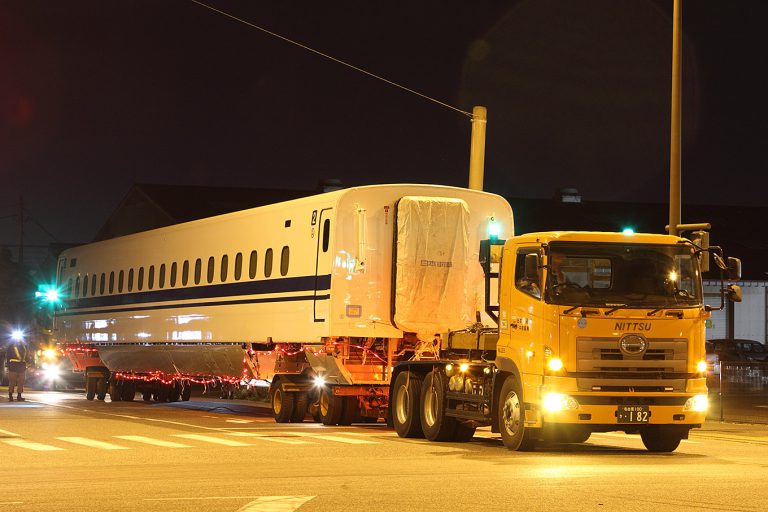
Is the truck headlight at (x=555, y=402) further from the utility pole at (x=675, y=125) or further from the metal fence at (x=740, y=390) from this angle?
the metal fence at (x=740, y=390)

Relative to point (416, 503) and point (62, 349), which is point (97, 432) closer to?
point (416, 503)

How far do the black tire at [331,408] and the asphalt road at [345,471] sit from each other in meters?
0.76

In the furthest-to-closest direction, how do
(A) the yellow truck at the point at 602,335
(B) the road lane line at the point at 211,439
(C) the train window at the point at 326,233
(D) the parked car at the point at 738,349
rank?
(D) the parked car at the point at 738,349 → (C) the train window at the point at 326,233 → (B) the road lane line at the point at 211,439 → (A) the yellow truck at the point at 602,335

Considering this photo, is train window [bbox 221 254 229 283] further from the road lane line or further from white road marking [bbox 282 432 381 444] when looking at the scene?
the road lane line

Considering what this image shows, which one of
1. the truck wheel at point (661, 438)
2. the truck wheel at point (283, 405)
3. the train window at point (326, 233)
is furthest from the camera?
the truck wheel at point (283, 405)

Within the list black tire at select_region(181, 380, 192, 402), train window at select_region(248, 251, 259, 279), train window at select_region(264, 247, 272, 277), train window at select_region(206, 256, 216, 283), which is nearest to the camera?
train window at select_region(264, 247, 272, 277)

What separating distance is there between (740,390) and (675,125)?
21.7 feet

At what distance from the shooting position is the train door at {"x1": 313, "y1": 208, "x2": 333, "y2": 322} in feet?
83.4

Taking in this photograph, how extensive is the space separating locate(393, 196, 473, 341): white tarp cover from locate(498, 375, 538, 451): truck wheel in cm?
471

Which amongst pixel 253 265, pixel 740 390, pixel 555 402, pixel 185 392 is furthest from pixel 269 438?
pixel 185 392

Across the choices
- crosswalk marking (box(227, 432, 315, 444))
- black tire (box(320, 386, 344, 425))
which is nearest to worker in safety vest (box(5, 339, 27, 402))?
black tire (box(320, 386, 344, 425))

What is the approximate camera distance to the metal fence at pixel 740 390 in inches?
1192

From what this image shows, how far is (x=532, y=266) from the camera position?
64.7 ft

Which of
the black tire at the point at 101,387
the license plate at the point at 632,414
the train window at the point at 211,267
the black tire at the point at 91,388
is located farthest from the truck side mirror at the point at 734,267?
the black tire at the point at 91,388
